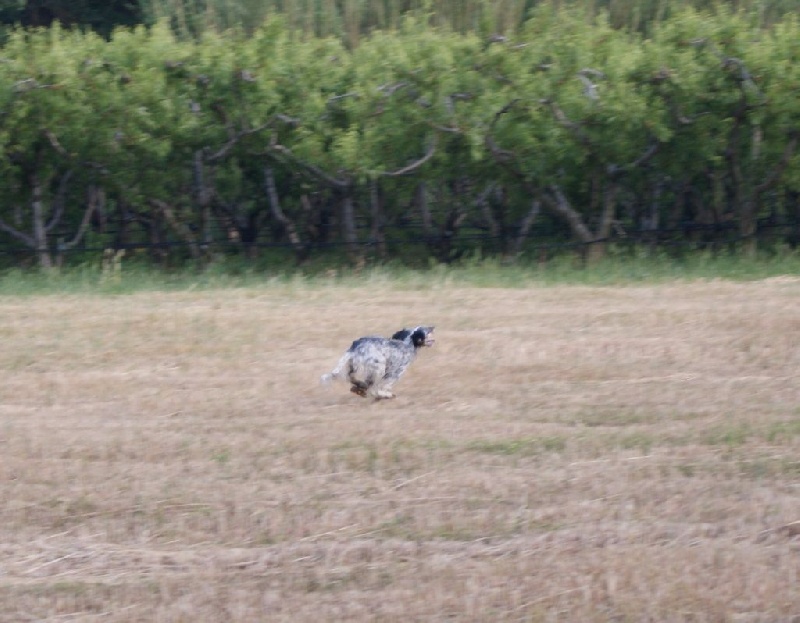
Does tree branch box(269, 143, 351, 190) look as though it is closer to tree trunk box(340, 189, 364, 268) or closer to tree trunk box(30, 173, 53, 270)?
tree trunk box(340, 189, 364, 268)

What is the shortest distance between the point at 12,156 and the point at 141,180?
2.01 m

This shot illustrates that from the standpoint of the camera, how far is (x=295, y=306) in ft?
44.2

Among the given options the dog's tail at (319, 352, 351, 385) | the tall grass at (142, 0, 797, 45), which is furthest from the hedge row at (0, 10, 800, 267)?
the dog's tail at (319, 352, 351, 385)

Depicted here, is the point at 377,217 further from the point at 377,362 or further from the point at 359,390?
the point at 377,362

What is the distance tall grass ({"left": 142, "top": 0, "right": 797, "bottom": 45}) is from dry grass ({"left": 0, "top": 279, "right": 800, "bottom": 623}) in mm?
10302

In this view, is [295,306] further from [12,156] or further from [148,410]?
[12,156]

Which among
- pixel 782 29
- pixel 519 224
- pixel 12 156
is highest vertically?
pixel 782 29

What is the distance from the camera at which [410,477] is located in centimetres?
671

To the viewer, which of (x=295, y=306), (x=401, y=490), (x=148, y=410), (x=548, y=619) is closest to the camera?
(x=548, y=619)

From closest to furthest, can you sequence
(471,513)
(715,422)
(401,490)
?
(471,513)
(401,490)
(715,422)

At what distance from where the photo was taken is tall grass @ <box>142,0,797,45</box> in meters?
20.5

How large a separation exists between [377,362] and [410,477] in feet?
5.40

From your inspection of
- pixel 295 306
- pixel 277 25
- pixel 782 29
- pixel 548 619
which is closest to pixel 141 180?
pixel 277 25

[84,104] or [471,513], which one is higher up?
[84,104]
